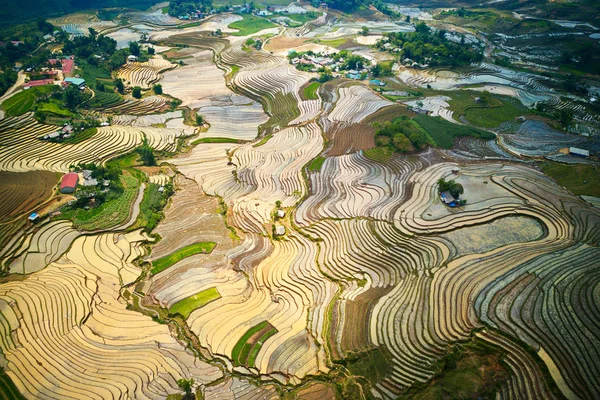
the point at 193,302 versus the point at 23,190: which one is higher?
the point at 23,190

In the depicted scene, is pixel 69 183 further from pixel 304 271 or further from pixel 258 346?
pixel 258 346

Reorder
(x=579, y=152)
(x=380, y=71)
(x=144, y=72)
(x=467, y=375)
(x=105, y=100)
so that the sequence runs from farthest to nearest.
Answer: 1. (x=380, y=71)
2. (x=144, y=72)
3. (x=105, y=100)
4. (x=579, y=152)
5. (x=467, y=375)

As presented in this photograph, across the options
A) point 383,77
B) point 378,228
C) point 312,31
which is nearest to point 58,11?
point 312,31

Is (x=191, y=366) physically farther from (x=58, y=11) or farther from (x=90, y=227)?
(x=58, y=11)

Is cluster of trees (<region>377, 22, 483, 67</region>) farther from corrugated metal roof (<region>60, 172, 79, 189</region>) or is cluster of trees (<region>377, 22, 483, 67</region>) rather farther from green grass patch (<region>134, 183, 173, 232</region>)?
corrugated metal roof (<region>60, 172, 79, 189</region>)

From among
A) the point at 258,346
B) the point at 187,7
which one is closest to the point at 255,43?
the point at 187,7

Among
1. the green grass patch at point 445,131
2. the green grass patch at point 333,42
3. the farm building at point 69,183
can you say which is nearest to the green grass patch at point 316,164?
the green grass patch at point 445,131

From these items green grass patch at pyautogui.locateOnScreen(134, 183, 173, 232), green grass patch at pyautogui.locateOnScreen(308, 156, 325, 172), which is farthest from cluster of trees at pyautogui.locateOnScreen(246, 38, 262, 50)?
green grass patch at pyautogui.locateOnScreen(134, 183, 173, 232)

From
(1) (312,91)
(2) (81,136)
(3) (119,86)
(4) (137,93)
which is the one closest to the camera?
(2) (81,136)
